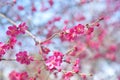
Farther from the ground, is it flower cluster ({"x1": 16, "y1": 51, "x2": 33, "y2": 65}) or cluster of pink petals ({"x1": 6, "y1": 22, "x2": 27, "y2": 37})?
cluster of pink petals ({"x1": 6, "y1": 22, "x2": 27, "y2": 37})

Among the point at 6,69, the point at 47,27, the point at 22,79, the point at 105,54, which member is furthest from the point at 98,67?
the point at 22,79

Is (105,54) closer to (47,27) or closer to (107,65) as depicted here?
(107,65)

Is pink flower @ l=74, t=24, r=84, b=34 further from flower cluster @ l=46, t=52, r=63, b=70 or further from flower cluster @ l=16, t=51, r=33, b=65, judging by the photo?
flower cluster @ l=16, t=51, r=33, b=65

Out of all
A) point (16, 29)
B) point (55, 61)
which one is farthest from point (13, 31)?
point (55, 61)

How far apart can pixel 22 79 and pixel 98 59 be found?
1063cm

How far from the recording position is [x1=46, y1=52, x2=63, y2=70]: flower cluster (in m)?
3.27

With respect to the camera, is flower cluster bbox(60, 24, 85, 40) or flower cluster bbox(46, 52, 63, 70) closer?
flower cluster bbox(46, 52, 63, 70)

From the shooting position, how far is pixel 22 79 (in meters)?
3.78

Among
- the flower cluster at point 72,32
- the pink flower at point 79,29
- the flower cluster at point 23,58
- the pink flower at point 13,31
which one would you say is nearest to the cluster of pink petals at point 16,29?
the pink flower at point 13,31

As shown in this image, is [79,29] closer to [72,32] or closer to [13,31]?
[72,32]

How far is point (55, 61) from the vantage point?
3301 millimetres

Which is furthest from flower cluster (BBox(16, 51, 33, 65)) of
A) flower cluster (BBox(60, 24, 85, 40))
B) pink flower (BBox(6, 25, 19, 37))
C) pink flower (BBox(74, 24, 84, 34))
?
pink flower (BBox(74, 24, 84, 34))

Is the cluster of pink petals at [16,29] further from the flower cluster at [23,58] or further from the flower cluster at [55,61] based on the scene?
the flower cluster at [55,61]

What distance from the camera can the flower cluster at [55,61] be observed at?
3268mm
